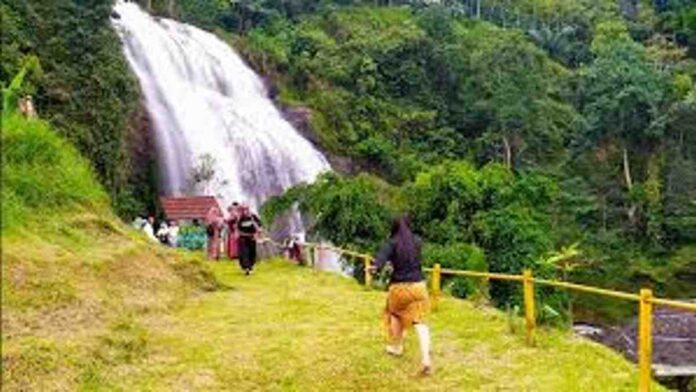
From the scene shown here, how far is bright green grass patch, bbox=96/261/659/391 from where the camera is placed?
9070 millimetres

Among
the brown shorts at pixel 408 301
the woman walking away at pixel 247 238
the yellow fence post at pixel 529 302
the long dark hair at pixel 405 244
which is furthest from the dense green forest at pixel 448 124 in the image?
the long dark hair at pixel 405 244

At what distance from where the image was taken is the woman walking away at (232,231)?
66.4 ft

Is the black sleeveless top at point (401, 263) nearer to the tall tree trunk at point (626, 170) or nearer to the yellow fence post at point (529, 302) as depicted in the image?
the yellow fence post at point (529, 302)

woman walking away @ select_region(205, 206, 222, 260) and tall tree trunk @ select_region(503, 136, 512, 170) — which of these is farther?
tall tree trunk @ select_region(503, 136, 512, 170)

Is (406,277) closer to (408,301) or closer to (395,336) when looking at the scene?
(408,301)

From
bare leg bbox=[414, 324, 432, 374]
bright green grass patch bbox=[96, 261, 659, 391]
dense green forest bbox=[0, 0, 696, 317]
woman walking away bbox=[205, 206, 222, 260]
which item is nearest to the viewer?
bright green grass patch bbox=[96, 261, 659, 391]

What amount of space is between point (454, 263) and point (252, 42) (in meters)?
31.7

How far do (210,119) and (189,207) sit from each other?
379 inches

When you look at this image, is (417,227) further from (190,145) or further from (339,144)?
(339,144)

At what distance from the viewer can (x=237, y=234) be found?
61.5ft

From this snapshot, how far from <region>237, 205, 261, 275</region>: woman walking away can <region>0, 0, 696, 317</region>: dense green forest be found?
18.0 ft

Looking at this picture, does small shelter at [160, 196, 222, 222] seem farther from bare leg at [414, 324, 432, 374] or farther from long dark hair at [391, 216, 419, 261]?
bare leg at [414, 324, 432, 374]

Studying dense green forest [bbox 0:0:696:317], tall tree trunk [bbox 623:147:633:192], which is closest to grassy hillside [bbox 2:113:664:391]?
dense green forest [bbox 0:0:696:317]

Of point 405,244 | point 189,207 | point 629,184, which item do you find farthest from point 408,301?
point 629,184
